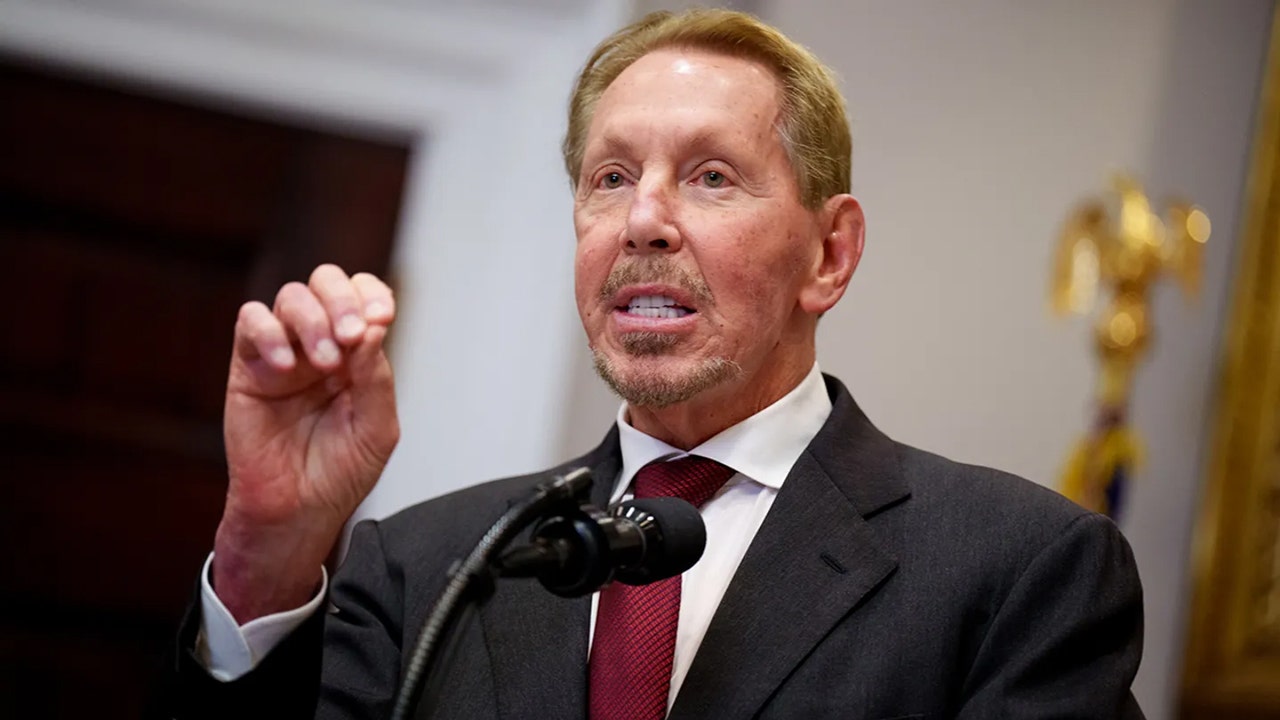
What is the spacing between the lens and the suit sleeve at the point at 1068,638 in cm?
137

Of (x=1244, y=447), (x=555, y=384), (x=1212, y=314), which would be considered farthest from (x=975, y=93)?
(x=555, y=384)

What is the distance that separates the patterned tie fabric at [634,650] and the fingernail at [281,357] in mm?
465

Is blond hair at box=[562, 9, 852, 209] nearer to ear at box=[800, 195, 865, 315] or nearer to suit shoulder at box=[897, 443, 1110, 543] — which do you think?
ear at box=[800, 195, 865, 315]

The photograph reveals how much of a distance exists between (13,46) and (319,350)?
2195mm

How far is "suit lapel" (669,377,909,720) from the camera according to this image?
4.83 ft

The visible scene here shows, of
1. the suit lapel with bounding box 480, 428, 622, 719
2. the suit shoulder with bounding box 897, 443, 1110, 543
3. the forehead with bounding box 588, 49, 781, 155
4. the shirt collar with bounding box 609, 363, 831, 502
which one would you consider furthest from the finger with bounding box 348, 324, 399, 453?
the suit shoulder with bounding box 897, 443, 1110, 543

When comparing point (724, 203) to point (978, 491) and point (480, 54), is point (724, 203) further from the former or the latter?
point (480, 54)

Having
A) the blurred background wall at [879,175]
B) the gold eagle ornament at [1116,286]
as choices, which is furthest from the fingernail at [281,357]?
the gold eagle ornament at [1116,286]

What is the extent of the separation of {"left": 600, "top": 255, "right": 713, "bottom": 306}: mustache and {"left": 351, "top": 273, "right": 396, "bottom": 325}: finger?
15.8 inches

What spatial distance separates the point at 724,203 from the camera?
171cm

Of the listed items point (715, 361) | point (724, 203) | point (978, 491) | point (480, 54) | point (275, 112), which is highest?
point (480, 54)

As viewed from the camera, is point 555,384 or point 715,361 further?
point 555,384

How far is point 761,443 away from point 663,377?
16 centimetres

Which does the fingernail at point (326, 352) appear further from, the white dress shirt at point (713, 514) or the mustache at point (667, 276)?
the mustache at point (667, 276)
